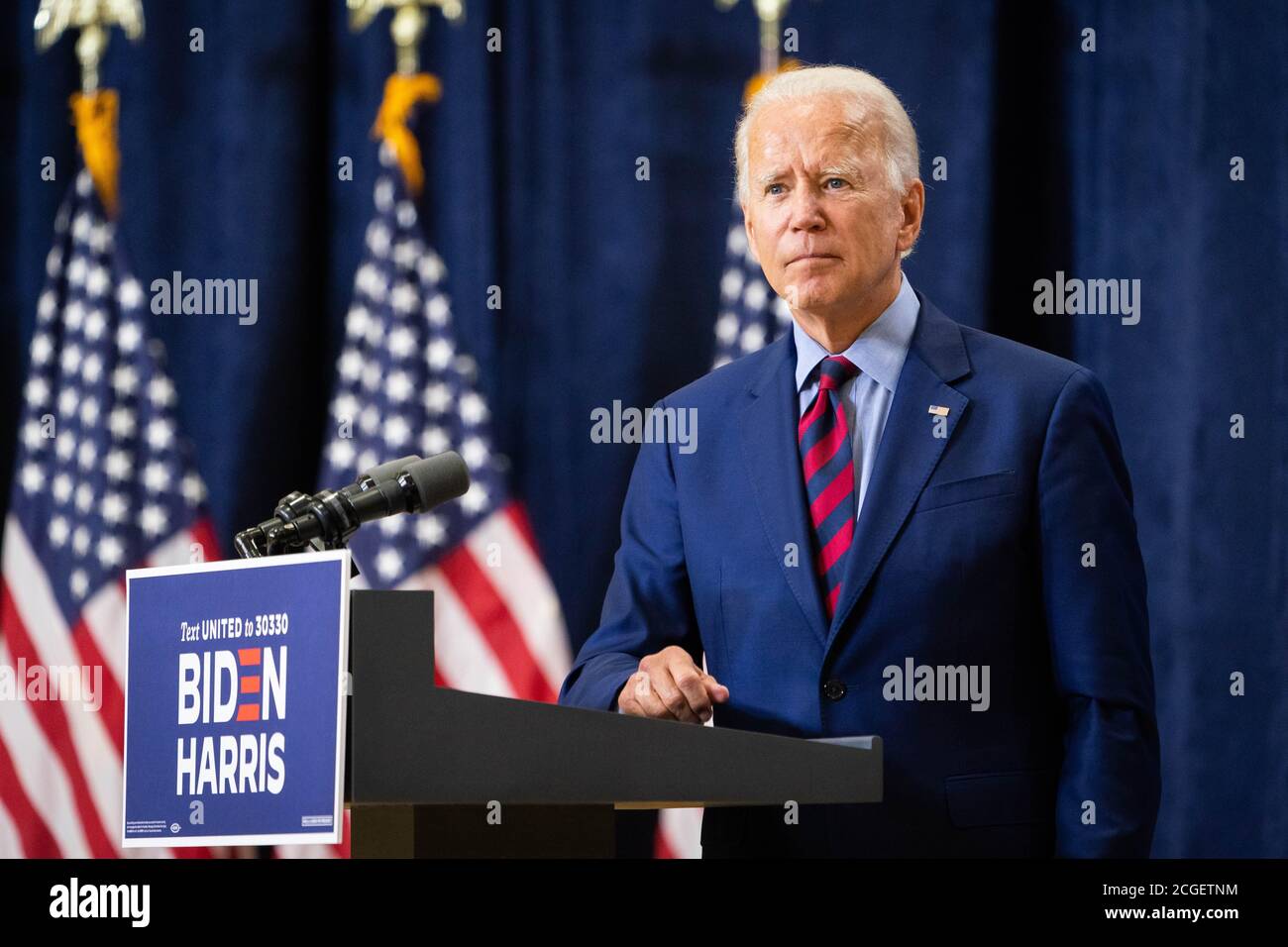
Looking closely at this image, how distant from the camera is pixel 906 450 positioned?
7.73ft

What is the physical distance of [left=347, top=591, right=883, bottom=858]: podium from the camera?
64.2 inches

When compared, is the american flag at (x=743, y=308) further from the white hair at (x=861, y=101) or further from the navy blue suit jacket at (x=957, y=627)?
the navy blue suit jacket at (x=957, y=627)

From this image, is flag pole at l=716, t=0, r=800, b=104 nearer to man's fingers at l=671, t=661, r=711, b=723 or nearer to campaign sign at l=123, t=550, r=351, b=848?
man's fingers at l=671, t=661, r=711, b=723

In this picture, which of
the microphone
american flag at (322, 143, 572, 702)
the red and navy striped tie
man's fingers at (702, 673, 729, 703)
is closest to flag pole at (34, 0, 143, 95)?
american flag at (322, 143, 572, 702)

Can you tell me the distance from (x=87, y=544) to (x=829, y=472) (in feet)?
7.10

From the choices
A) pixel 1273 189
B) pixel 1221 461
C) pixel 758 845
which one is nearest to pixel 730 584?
pixel 758 845

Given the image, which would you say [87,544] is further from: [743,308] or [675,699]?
[675,699]

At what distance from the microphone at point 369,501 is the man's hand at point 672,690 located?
0.32 metres

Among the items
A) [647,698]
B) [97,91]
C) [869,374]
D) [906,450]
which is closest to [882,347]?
[869,374]

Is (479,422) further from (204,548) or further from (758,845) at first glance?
(758,845)

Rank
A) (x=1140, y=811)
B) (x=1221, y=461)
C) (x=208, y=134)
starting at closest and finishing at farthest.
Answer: (x=1140, y=811) < (x=1221, y=461) < (x=208, y=134)

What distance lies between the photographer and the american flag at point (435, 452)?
12.3 ft
